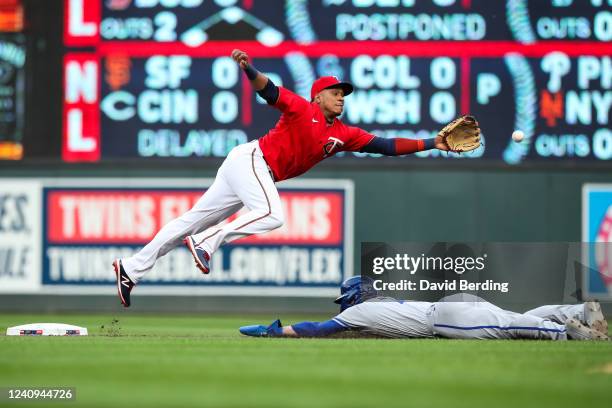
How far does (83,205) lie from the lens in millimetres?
12062

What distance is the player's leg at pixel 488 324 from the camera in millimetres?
7066

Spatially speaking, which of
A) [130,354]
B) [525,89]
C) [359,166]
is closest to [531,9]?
[525,89]

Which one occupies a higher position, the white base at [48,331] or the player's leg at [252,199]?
the player's leg at [252,199]

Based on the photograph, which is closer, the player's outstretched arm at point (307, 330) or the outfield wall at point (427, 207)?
the player's outstretched arm at point (307, 330)

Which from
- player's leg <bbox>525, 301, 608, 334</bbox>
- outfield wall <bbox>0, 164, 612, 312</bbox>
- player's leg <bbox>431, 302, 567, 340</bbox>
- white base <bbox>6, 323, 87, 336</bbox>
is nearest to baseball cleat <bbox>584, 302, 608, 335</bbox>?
player's leg <bbox>525, 301, 608, 334</bbox>

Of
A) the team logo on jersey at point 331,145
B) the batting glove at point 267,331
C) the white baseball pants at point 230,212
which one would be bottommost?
the batting glove at point 267,331

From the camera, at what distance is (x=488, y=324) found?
7109 mm

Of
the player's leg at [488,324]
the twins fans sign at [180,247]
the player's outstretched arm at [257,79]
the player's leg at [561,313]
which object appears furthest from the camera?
the twins fans sign at [180,247]

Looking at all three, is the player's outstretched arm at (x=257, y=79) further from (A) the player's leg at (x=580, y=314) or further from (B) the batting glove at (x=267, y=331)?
(A) the player's leg at (x=580, y=314)

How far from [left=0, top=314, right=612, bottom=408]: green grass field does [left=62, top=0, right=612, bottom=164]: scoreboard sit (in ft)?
15.1

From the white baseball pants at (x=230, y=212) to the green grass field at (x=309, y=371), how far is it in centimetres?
65

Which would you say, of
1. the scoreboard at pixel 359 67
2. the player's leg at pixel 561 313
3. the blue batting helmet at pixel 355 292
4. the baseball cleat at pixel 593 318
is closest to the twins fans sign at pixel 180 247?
the scoreboard at pixel 359 67

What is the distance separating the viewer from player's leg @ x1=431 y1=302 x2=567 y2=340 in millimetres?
7066

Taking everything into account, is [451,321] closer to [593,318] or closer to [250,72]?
[593,318]
